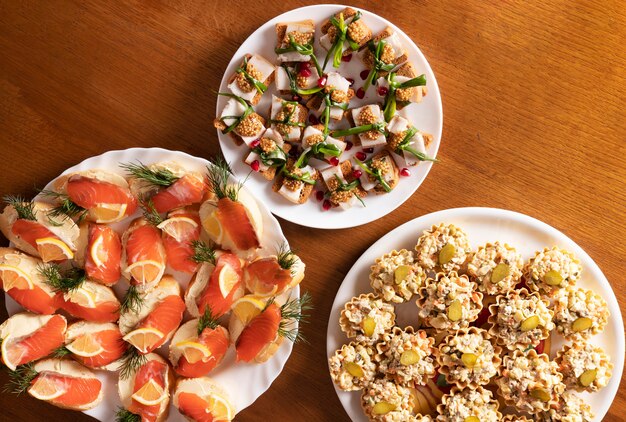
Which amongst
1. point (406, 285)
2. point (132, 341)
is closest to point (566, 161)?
point (406, 285)

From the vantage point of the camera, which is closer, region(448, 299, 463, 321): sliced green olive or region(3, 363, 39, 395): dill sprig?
region(448, 299, 463, 321): sliced green olive

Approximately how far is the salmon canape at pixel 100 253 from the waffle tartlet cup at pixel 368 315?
1152 millimetres

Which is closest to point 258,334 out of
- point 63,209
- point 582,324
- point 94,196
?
point 94,196

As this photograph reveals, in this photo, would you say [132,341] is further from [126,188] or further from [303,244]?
[303,244]

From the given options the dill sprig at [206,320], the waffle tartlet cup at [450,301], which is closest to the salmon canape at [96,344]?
the dill sprig at [206,320]

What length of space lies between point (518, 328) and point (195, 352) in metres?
1.53

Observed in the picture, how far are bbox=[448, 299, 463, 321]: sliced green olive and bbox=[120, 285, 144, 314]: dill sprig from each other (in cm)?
150

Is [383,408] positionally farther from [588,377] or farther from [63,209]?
[63,209]

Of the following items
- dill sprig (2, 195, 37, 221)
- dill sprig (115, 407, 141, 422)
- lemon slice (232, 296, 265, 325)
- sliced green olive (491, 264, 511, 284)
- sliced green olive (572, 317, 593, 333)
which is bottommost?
dill sprig (115, 407, 141, 422)

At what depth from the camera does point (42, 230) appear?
2734mm

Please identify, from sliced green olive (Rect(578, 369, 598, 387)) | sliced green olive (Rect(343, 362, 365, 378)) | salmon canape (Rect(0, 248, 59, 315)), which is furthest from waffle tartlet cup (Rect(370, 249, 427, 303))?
salmon canape (Rect(0, 248, 59, 315))

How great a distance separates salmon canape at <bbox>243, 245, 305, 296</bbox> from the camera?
266cm

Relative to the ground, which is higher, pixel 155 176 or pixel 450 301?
pixel 155 176

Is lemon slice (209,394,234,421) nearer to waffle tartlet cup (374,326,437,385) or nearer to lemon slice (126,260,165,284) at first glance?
lemon slice (126,260,165,284)
